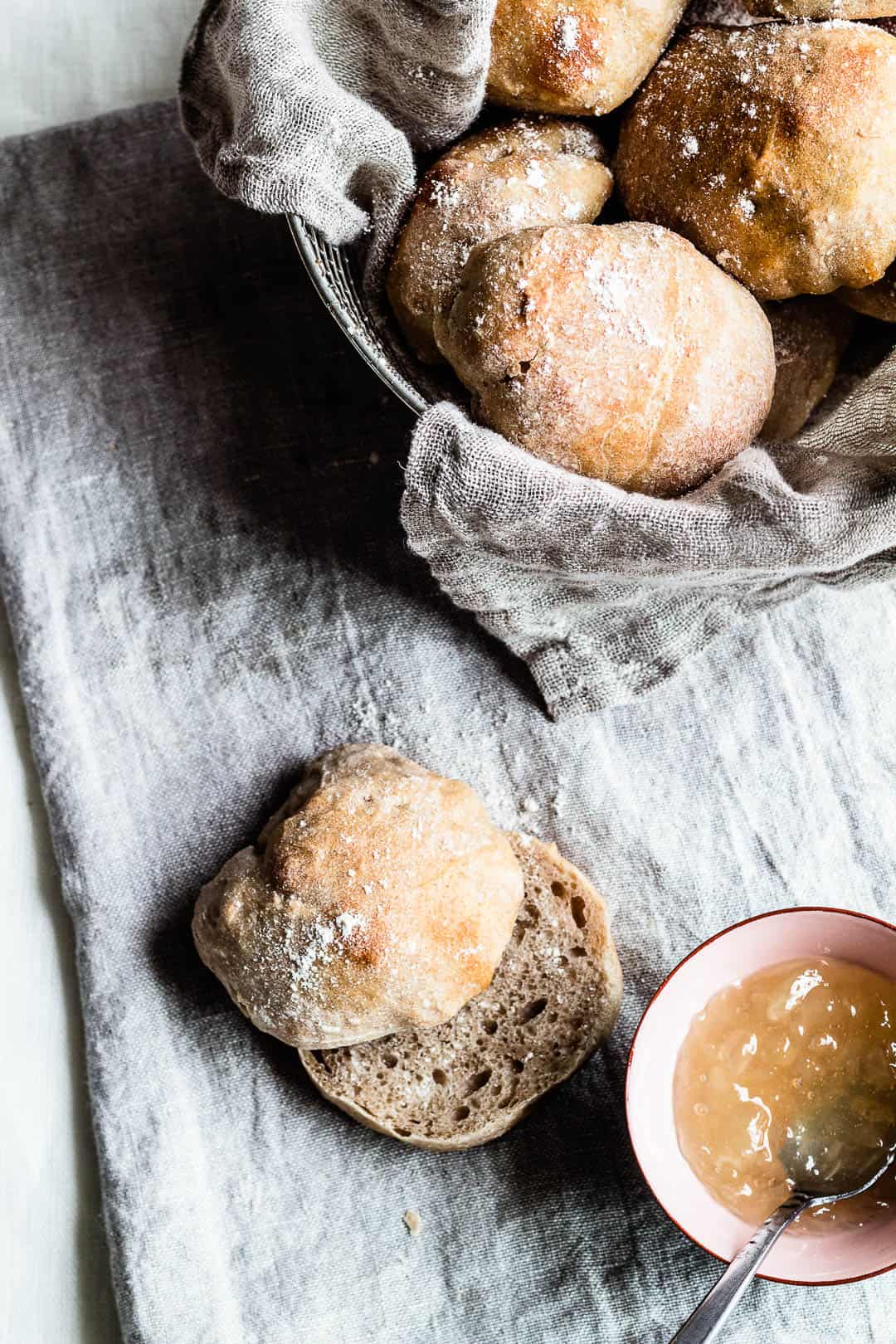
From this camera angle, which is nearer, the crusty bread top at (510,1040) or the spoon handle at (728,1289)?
the spoon handle at (728,1289)

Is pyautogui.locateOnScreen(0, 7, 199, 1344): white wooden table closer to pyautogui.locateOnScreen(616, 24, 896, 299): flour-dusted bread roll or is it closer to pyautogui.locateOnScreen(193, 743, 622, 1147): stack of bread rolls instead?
pyautogui.locateOnScreen(193, 743, 622, 1147): stack of bread rolls

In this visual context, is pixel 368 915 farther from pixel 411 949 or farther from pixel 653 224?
pixel 653 224

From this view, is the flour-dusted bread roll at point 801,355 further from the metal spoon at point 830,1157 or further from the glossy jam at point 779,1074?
the metal spoon at point 830,1157

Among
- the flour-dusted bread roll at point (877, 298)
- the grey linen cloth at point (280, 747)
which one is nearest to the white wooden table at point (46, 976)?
the grey linen cloth at point (280, 747)

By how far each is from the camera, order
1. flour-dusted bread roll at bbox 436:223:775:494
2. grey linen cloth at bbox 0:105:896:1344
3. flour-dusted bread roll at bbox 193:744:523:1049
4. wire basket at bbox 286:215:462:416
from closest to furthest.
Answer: flour-dusted bread roll at bbox 436:223:775:494
wire basket at bbox 286:215:462:416
flour-dusted bread roll at bbox 193:744:523:1049
grey linen cloth at bbox 0:105:896:1344

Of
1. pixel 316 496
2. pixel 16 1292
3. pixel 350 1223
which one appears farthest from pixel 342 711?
pixel 16 1292

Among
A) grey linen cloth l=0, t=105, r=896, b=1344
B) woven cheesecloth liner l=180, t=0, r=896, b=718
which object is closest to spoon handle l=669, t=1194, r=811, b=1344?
grey linen cloth l=0, t=105, r=896, b=1344
